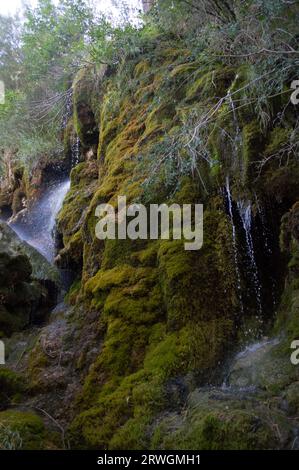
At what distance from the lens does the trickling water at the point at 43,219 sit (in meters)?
10.4

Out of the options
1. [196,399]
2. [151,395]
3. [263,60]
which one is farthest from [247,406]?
[263,60]

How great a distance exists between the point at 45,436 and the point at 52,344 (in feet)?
4.74

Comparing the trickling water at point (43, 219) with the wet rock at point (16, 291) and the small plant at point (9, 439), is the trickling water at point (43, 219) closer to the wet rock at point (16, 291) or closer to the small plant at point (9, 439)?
the wet rock at point (16, 291)

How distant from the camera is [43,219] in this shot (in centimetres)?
1130

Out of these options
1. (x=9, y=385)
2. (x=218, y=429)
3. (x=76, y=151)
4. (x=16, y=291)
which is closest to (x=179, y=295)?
(x=218, y=429)

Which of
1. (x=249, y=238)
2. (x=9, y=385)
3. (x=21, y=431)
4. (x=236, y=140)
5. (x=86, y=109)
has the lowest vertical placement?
(x=21, y=431)

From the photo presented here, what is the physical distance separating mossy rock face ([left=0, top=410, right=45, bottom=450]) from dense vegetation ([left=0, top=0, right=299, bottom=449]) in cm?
3

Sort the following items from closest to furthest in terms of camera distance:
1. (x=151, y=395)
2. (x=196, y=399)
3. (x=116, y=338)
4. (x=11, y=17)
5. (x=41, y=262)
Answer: (x=196, y=399) → (x=151, y=395) → (x=116, y=338) → (x=41, y=262) → (x=11, y=17)

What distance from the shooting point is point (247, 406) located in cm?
312

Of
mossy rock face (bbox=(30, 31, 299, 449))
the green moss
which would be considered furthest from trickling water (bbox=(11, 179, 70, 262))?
the green moss

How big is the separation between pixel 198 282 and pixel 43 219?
7928 mm

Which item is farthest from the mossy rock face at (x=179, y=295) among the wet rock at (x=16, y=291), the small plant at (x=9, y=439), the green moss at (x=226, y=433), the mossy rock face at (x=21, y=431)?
the wet rock at (x=16, y=291)

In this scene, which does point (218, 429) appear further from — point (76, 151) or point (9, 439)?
Answer: point (76, 151)
